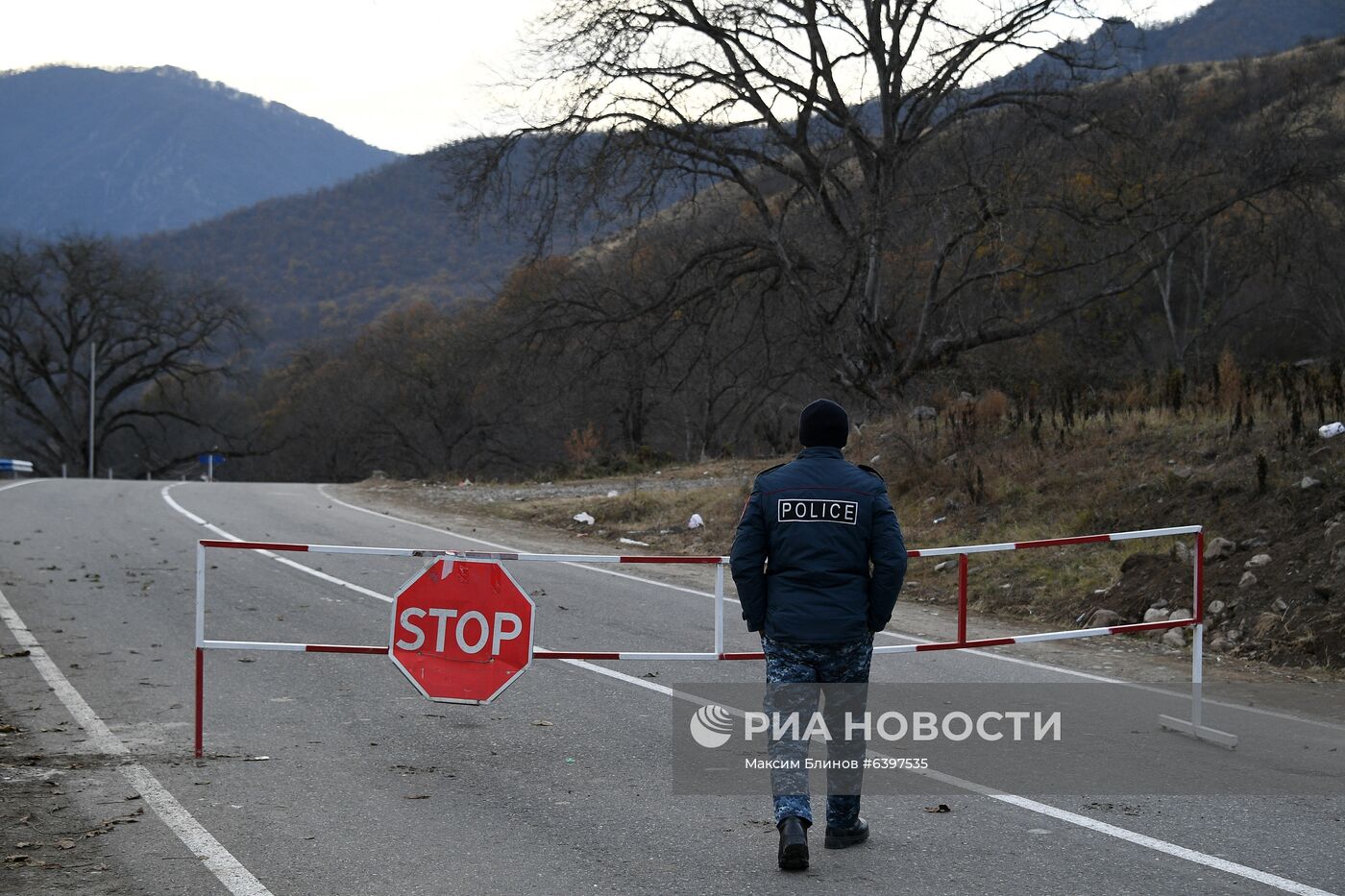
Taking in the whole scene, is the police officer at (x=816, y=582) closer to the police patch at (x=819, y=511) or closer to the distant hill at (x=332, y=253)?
the police patch at (x=819, y=511)

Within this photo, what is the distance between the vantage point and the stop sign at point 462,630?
7289mm

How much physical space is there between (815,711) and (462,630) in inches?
105

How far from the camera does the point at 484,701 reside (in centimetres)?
726

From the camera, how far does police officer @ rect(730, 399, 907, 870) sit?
531 cm

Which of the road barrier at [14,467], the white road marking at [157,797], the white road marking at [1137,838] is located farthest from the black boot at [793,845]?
the road barrier at [14,467]

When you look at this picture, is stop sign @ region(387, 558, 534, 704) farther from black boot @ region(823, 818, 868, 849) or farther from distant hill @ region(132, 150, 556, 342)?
distant hill @ region(132, 150, 556, 342)

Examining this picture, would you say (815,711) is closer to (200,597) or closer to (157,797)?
(157,797)

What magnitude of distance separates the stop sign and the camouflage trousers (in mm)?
2269

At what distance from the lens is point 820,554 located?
17.4 feet

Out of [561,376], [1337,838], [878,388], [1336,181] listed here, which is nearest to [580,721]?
[1337,838]

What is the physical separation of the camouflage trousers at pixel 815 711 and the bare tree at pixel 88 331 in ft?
211

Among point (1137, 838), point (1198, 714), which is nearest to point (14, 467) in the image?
point (1198, 714)

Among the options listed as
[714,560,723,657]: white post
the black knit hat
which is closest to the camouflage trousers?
the black knit hat

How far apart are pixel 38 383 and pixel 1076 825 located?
3069 inches
